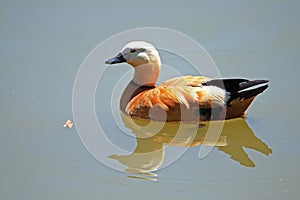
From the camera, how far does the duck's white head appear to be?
259 inches

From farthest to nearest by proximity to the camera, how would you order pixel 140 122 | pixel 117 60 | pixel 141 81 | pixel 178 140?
pixel 141 81 < pixel 117 60 < pixel 140 122 < pixel 178 140

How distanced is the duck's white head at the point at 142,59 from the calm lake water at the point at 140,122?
42 centimetres

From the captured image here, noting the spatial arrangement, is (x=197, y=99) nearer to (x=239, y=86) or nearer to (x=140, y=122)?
(x=239, y=86)

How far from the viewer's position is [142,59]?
6.63 meters

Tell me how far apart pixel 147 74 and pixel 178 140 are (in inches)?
41.1

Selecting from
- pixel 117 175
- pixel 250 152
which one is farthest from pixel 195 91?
pixel 117 175

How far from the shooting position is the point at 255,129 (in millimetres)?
6109

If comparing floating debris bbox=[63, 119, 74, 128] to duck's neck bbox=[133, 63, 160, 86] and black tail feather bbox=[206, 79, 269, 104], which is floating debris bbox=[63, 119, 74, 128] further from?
black tail feather bbox=[206, 79, 269, 104]

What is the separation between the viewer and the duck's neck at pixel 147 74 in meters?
6.66

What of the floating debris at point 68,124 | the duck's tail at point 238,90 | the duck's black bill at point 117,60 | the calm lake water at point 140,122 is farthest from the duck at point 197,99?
the floating debris at point 68,124

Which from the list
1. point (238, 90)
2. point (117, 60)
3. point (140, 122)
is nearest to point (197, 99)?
point (238, 90)

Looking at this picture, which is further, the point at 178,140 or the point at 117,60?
the point at 117,60

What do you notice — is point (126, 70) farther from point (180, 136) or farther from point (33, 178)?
point (33, 178)

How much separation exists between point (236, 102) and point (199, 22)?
2.18 meters
